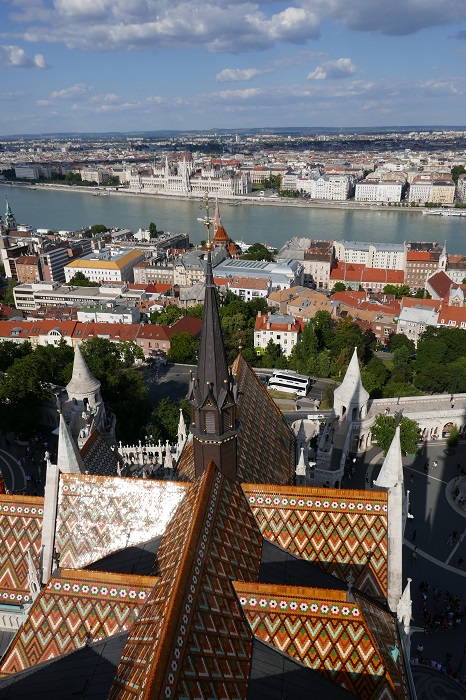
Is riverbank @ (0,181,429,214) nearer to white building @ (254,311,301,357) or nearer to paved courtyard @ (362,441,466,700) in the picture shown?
white building @ (254,311,301,357)

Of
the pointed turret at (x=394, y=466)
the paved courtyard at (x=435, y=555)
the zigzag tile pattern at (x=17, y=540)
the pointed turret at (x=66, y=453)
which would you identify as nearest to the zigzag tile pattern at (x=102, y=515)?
the zigzag tile pattern at (x=17, y=540)

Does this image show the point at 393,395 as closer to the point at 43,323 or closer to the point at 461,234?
the point at 43,323

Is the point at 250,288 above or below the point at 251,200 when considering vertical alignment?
above

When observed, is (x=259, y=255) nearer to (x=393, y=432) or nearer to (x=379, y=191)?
(x=393, y=432)

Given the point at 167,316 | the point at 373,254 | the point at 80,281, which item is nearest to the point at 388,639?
the point at 167,316

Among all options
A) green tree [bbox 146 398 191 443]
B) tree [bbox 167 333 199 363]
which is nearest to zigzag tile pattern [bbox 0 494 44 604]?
green tree [bbox 146 398 191 443]

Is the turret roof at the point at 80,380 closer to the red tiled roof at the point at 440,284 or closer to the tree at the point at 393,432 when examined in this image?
the tree at the point at 393,432
